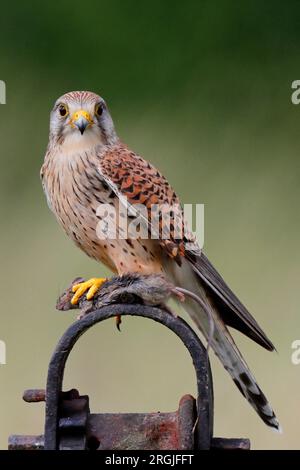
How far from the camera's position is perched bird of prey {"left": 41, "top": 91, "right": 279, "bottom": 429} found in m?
2.28

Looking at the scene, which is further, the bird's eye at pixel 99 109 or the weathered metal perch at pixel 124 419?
the bird's eye at pixel 99 109

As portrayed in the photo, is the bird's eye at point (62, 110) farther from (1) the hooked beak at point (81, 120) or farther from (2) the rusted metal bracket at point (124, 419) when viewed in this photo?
(2) the rusted metal bracket at point (124, 419)

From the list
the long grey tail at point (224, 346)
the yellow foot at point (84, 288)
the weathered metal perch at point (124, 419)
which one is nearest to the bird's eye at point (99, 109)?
the long grey tail at point (224, 346)

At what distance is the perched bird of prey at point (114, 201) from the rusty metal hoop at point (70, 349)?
1.89ft

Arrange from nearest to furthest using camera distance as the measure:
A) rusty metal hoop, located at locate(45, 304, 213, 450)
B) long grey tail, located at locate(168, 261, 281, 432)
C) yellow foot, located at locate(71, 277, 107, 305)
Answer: rusty metal hoop, located at locate(45, 304, 213, 450) → yellow foot, located at locate(71, 277, 107, 305) → long grey tail, located at locate(168, 261, 281, 432)

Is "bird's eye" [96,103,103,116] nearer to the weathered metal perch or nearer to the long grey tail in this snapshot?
the long grey tail

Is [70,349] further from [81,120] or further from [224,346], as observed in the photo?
[81,120]

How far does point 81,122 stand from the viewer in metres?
2.31

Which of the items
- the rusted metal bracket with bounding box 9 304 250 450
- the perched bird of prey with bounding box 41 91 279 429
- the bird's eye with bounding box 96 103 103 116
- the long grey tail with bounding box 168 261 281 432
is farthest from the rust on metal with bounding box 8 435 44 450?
the bird's eye with bounding box 96 103 103 116

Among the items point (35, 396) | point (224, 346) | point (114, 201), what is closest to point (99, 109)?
point (114, 201)

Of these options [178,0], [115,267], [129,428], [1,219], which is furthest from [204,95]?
[129,428]

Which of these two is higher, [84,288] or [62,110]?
[62,110]

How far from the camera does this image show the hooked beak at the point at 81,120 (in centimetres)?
231

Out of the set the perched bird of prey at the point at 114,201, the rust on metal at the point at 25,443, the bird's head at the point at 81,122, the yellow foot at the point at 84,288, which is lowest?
the rust on metal at the point at 25,443
